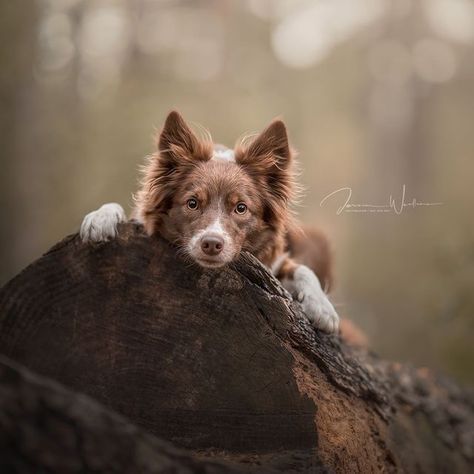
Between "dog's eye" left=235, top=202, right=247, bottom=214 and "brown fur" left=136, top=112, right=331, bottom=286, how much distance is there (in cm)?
3

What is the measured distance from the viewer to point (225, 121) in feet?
44.3

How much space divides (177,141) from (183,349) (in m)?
1.97

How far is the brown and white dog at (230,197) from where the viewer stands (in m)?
4.24

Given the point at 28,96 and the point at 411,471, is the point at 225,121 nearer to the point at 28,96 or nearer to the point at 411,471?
the point at 28,96

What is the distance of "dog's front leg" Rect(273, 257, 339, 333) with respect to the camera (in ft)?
13.9

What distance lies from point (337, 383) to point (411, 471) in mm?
1316

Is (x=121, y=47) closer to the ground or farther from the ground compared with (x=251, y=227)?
farther from the ground

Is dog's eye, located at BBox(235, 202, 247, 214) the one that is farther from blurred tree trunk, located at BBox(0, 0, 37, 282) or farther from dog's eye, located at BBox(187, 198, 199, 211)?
blurred tree trunk, located at BBox(0, 0, 37, 282)

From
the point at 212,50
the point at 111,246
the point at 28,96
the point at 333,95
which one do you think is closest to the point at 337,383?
the point at 111,246

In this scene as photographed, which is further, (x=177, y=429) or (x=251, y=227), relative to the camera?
(x=251, y=227)

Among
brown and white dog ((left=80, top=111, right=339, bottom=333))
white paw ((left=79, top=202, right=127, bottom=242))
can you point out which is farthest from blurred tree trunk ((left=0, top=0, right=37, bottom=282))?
white paw ((left=79, top=202, right=127, bottom=242))

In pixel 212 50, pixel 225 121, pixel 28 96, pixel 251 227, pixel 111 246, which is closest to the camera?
pixel 111 246

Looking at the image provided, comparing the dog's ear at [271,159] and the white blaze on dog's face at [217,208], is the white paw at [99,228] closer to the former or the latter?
the white blaze on dog's face at [217,208]

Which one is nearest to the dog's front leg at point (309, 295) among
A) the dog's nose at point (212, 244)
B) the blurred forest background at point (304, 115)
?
the dog's nose at point (212, 244)
